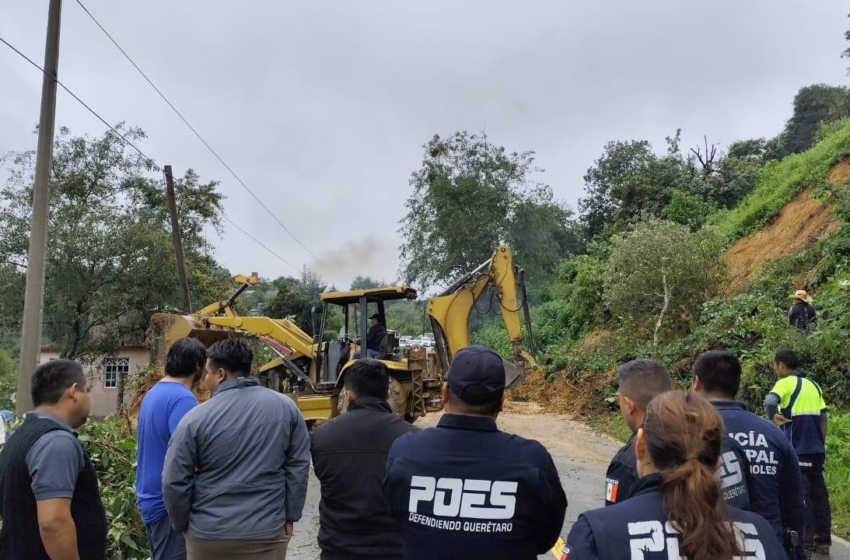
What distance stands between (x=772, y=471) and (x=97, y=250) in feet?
63.2

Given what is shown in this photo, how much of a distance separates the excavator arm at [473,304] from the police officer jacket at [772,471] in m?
9.29

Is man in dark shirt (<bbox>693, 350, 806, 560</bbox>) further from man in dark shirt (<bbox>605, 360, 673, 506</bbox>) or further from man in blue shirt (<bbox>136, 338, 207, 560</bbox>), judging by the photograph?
man in blue shirt (<bbox>136, 338, 207, 560</bbox>)

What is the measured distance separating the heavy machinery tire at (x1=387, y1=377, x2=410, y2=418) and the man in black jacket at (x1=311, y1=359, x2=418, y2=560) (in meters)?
7.83

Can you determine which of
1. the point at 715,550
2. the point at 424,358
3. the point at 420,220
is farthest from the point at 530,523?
the point at 420,220

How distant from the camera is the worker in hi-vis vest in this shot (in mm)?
5949

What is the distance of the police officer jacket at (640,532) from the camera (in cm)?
185

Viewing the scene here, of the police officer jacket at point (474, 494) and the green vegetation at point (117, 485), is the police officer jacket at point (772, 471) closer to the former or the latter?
the police officer jacket at point (474, 494)

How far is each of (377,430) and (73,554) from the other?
4.70ft

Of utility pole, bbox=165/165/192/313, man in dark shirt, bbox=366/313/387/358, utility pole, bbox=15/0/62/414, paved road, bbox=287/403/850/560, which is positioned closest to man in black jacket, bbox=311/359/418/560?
paved road, bbox=287/403/850/560

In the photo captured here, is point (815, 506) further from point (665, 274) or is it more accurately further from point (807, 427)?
Answer: point (665, 274)

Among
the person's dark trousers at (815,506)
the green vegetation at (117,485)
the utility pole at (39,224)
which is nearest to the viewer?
the green vegetation at (117,485)

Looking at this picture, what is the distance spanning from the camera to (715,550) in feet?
5.88

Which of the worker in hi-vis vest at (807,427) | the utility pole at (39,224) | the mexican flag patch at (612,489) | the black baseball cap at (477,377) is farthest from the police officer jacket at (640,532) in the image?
the utility pole at (39,224)

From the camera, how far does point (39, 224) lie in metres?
9.90
